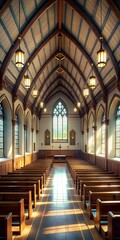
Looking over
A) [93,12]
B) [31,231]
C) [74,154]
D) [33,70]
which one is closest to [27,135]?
[33,70]

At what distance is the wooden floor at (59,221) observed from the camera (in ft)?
19.4

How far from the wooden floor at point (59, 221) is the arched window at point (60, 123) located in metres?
19.7

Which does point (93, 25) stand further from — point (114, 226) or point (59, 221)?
point (114, 226)

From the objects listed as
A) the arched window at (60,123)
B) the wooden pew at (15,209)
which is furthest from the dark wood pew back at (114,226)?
the arched window at (60,123)

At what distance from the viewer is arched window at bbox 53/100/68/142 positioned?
3014 cm

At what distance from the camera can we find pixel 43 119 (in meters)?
30.2

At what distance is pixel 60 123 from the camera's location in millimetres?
30328

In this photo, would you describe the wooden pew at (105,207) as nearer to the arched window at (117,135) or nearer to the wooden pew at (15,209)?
the wooden pew at (15,209)

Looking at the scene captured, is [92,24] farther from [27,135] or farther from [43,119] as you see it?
[43,119]

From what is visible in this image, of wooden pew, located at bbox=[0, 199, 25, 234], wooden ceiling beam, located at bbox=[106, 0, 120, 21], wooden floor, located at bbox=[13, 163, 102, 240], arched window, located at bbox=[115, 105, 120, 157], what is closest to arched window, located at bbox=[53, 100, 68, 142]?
arched window, located at bbox=[115, 105, 120, 157]

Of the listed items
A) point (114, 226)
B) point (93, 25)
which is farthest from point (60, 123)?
point (114, 226)

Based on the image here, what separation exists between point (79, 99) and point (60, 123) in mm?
6004

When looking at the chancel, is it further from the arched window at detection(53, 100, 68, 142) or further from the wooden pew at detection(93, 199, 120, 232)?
the arched window at detection(53, 100, 68, 142)

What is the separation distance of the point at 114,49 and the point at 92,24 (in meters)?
1.86
